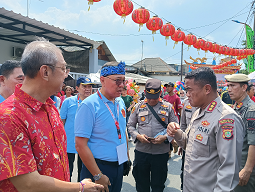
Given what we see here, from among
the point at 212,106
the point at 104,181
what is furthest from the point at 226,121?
the point at 104,181

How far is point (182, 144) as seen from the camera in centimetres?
204

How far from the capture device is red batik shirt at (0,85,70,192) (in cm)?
86

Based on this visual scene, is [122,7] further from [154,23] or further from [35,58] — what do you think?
[35,58]

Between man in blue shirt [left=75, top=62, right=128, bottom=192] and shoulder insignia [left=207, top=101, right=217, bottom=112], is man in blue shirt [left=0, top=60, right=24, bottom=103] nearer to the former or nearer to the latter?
man in blue shirt [left=75, top=62, right=128, bottom=192]

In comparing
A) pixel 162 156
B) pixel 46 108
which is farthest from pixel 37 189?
pixel 162 156

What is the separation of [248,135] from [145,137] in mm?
1348

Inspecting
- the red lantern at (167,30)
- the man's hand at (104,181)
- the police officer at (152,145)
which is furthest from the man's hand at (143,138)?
the red lantern at (167,30)

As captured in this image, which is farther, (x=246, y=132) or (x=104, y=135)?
(x=246, y=132)

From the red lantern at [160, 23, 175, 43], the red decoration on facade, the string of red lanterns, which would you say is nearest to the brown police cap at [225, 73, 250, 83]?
the string of red lanterns

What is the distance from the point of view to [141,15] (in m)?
5.96

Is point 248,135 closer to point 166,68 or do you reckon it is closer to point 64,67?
point 64,67

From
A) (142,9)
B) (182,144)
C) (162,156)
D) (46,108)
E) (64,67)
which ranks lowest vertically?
(162,156)

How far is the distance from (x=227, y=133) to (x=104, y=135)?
3.76ft

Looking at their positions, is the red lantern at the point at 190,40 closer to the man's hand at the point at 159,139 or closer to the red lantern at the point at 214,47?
the red lantern at the point at 214,47
